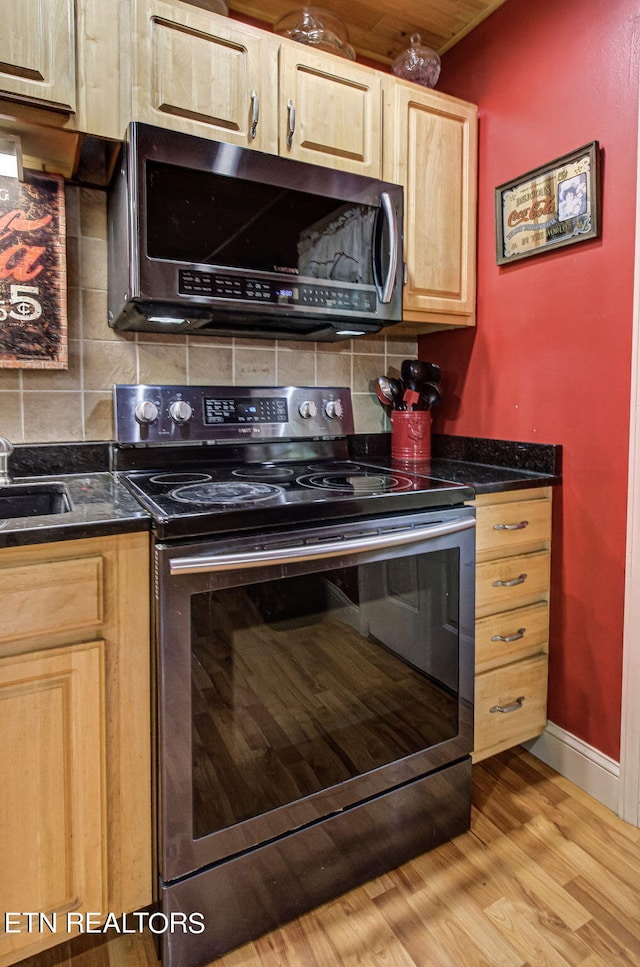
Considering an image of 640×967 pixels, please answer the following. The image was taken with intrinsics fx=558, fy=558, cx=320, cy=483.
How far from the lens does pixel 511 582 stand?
1598 millimetres

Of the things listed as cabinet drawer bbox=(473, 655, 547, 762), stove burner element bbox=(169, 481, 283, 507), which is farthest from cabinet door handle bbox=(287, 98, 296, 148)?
cabinet drawer bbox=(473, 655, 547, 762)

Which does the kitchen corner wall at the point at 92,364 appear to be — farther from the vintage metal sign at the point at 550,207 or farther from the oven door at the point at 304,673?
the vintage metal sign at the point at 550,207

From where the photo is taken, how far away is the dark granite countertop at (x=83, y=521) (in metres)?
0.94

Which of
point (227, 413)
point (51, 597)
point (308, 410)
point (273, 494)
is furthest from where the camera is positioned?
point (308, 410)

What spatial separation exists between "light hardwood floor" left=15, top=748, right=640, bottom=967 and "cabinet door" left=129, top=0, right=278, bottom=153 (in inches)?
72.0

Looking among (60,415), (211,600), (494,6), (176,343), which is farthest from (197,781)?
(494,6)

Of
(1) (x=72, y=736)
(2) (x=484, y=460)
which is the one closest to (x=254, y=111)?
(2) (x=484, y=460)

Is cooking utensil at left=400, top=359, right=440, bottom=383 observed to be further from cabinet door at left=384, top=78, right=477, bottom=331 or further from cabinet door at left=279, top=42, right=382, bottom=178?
cabinet door at left=279, top=42, right=382, bottom=178

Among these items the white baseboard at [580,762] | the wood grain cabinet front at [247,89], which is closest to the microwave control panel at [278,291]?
the wood grain cabinet front at [247,89]

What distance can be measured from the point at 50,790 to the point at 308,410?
1248 mm

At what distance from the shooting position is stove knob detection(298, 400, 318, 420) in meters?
1.85

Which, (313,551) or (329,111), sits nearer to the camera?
(313,551)

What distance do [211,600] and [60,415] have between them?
0.83 meters

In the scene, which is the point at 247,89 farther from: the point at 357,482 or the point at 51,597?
the point at 51,597
